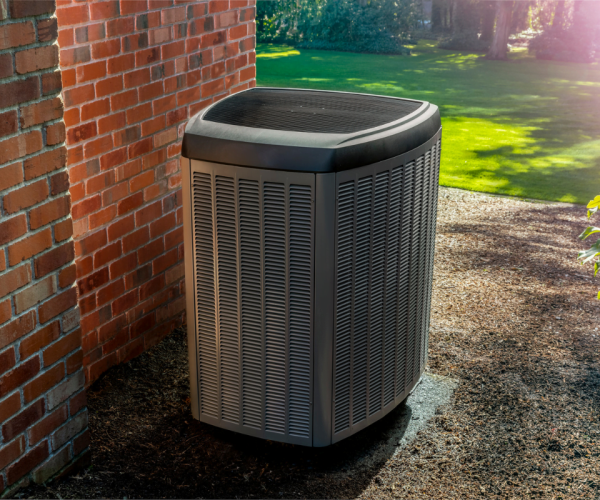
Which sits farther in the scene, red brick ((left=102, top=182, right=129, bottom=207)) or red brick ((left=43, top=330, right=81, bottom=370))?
red brick ((left=102, top=182, right=129, bottom=207))

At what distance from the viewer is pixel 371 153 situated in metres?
2.76

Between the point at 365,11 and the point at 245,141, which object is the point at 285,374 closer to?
the point at 245,141

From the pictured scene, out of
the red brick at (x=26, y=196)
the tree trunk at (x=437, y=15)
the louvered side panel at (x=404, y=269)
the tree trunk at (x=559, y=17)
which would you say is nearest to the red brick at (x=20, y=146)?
the red brick at (x=26, y=196)

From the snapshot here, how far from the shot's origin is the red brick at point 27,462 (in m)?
2.56

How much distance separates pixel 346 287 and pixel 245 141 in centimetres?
76

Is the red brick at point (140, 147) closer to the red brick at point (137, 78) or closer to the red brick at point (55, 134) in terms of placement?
the red brick at point (137, 78)

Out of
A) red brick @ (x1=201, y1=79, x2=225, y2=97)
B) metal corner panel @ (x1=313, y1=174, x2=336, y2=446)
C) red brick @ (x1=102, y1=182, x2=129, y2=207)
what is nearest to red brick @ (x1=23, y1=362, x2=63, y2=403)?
metal corner panel @ (x1=313, y1=174, x2=336, y2=446)

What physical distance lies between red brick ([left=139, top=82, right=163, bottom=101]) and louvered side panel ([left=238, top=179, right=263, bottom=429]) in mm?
1351

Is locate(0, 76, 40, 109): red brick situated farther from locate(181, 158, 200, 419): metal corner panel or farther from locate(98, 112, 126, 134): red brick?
locate(98, 112, 126, 134): red brick

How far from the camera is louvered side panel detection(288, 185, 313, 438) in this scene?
2744 mm

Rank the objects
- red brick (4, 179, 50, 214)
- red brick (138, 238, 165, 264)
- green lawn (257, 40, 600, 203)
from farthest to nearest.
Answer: green lawn (257, 40, 600, 203), red brick (138, 238, 165, 264), red brick (4, 179, 50, 214)

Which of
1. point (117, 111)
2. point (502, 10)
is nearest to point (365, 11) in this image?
point (502, 10)

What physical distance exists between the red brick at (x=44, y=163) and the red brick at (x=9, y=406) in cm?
82

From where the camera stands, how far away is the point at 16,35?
7.52 feet
